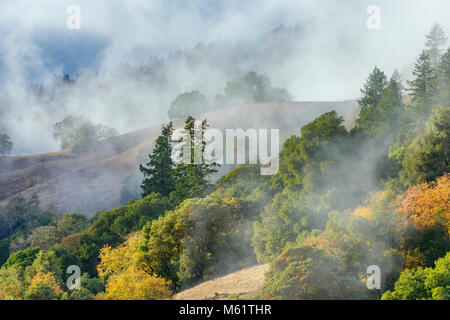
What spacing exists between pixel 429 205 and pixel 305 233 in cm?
946

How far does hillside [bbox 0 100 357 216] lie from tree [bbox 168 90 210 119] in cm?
870

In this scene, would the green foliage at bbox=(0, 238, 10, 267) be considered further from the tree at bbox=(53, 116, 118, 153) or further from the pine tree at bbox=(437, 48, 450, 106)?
the pine tree at bbox=(437, 48, 450, 106)

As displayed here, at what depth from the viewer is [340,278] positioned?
18.8m

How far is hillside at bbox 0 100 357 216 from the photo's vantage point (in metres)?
88.8

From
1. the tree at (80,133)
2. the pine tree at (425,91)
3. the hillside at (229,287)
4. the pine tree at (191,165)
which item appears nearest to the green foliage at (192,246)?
the hillside at (229,287)

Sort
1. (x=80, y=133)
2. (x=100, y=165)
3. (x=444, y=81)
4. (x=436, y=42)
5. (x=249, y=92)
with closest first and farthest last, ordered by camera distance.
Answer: (x=444, y=81) < (x=436, y=42) < (x=100, y=165) < (x=80, y=133) < (x=249, y=92)

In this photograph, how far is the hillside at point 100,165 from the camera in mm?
88750

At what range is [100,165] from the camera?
105750 mm

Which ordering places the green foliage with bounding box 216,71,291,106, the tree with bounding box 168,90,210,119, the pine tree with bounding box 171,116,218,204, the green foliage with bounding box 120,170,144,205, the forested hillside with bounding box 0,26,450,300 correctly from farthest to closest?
the green foliage with bounding box 216,71,291,106 → the tree with bounding box 168,90,210,119 → the green foliage with bounding box 120,170,144,205 → the pine tree with bounding box 171,116,218,204 → the forested hillside with bounding box 0,26,450,300

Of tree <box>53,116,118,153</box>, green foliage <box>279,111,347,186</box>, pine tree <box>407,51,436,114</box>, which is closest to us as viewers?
green foliage <box>279,111,347,186</box>

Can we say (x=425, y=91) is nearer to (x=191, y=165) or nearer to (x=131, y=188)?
(x=191, y=165)

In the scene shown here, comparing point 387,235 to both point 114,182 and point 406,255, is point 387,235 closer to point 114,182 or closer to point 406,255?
point 406,255

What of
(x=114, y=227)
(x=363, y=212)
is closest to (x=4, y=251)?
(x=114, y=227)

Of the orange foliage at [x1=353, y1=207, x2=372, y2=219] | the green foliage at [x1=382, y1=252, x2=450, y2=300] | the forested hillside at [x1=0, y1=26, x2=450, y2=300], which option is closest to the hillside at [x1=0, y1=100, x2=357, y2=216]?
the forested hillside at [x1=0, y1=26, x2=450, y2=300]
